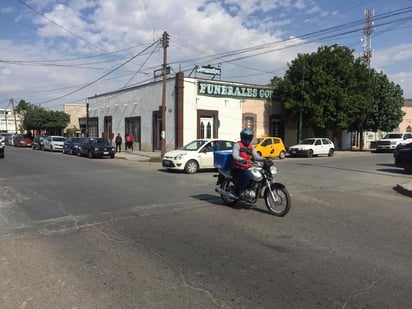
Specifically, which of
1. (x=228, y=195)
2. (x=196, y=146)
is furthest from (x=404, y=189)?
(x=196, y=146)

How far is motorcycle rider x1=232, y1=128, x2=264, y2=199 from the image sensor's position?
767 centimetres

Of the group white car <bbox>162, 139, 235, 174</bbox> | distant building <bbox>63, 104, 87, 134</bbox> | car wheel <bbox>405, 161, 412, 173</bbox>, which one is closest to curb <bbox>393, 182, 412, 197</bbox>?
car wheel <bbox>405, 161, 412, 173</bbox>

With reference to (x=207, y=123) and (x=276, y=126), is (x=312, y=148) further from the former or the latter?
(x=207, y=123)

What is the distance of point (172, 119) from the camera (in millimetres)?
28625

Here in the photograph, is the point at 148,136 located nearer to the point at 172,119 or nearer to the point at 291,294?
the point at 172,119

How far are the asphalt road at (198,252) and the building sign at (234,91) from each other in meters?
20.3

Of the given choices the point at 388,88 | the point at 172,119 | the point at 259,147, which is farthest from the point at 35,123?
the point at 388,88

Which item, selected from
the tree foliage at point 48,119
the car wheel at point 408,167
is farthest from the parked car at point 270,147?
the tree foliage at point 48,119

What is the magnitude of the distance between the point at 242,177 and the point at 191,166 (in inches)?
331

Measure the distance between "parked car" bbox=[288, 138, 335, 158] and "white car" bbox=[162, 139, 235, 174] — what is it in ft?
39.9

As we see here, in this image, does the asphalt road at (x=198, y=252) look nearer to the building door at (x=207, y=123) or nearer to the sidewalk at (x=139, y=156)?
the sidewalk at (x=139, y=156)

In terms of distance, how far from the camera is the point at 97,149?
25.5 meters

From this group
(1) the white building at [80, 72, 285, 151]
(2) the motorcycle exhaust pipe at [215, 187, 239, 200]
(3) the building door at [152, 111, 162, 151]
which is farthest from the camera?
(3) the building door at [152, 111, 162, 151]

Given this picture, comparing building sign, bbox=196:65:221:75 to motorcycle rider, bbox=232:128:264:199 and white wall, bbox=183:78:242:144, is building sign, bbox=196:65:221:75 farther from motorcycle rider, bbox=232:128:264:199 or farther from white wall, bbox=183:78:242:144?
motorcycle rider, bbox=232:128:264:199
